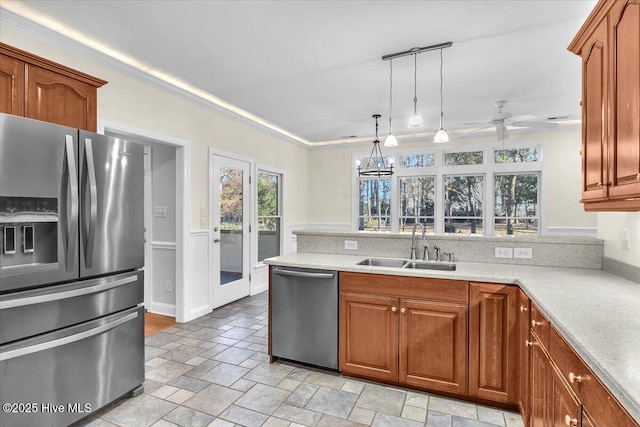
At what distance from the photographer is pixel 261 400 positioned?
2.37 meters

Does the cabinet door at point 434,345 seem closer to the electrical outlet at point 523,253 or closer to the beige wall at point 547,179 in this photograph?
the electrical outlet at point 523,253

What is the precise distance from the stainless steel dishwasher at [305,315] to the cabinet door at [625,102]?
1.78 meters

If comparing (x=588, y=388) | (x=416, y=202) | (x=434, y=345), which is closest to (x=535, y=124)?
(x=416, y=202)

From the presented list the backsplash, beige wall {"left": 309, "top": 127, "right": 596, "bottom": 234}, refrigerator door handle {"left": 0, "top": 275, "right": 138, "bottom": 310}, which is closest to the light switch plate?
the backsplash

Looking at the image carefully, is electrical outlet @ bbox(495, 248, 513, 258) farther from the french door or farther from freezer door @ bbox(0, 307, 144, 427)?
the french door

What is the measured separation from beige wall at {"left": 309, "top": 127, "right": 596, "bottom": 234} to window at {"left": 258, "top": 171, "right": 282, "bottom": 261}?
1.32m

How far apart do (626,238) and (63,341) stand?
3379mm

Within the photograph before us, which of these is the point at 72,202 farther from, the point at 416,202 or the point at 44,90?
the point at 416,202

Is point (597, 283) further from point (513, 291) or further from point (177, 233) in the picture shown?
point (177, 233)

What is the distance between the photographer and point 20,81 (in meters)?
1.96

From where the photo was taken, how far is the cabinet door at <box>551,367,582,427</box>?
119 centimetres

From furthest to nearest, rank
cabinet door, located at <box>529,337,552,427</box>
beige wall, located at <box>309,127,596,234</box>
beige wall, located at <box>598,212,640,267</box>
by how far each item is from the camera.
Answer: beige wall, located at <box>309,127,596,234</box> → beige wall, located at <box>598,212,640,267</box> → cabinet door, located at <box>529,337,552,427</box>

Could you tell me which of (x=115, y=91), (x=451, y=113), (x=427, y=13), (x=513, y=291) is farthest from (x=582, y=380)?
(x=451, y=113)

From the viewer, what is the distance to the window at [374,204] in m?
6.77
